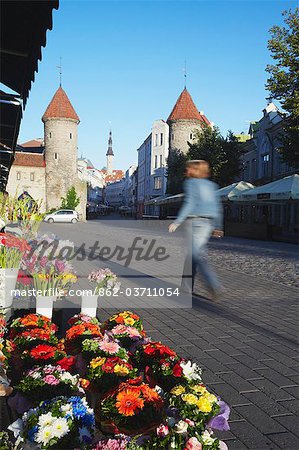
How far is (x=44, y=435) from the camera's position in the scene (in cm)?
163

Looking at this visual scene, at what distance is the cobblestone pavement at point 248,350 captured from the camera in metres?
2.64

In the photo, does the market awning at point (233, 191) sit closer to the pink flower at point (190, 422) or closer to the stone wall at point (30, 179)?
the pink flower at point (190, 422)

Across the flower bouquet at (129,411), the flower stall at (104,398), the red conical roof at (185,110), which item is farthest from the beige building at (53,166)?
the flower bouquet at (129,411)

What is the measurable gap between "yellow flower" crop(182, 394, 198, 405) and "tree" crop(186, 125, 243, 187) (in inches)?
1279

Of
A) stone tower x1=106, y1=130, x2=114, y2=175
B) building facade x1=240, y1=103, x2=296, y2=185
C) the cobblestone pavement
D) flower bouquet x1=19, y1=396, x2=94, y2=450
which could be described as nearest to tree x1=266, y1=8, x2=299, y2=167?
building facade x1=240, y1=103, x2=296, y2=185

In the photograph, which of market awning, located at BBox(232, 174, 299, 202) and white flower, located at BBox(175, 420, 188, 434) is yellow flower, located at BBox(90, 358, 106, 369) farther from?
market awning, located at BBox(232, 174, 299, 202)

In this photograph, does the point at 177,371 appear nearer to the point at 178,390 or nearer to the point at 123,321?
the point at 178,390

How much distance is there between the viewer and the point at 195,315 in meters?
5.47

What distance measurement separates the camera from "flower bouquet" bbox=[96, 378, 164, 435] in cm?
179

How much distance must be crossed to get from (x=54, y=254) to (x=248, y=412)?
2.67 metres

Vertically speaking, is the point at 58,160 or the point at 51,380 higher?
the point at 58,160

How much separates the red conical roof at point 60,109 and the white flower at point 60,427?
6036 cm

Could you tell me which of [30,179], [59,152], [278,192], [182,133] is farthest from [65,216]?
[278,192]

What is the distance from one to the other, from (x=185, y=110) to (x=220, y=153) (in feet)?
96.4
